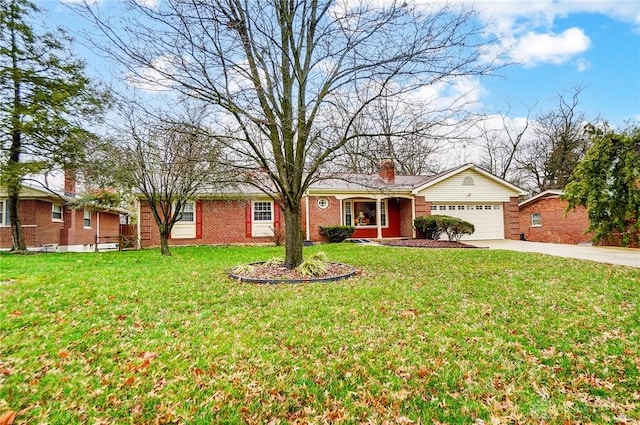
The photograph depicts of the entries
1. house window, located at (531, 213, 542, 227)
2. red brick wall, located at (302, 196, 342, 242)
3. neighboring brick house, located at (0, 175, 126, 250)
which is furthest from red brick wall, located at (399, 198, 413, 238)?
neighboring brick house, located at (0, 175, 126, 250)

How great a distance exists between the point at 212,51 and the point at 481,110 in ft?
17.4

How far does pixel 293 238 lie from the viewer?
7.94 metres

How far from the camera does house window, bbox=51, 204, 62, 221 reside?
1876 cm

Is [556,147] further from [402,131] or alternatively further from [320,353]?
[320,353]

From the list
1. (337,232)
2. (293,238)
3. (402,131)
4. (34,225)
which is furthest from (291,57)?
(34,225)

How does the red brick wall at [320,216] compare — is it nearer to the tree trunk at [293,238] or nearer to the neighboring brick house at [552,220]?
the tree trunk at [293,238]

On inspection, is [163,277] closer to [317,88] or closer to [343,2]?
[317,88]

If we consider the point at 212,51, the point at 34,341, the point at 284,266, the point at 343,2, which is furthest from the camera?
the point at 284,266

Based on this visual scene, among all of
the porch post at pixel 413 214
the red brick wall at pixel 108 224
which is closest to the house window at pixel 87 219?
the red brick wall at pixel 108 224

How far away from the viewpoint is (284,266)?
8055 mm

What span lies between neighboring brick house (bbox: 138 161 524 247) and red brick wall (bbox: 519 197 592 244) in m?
2.37

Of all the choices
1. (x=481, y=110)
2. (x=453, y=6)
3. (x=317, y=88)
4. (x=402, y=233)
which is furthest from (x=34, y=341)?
(x=402, y=233)

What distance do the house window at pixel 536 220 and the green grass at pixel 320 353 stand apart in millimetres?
15884

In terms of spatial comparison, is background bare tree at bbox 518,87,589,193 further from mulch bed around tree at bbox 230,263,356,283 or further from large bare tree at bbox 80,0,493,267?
mulch bed around tree at bbox 230,263,356,283
